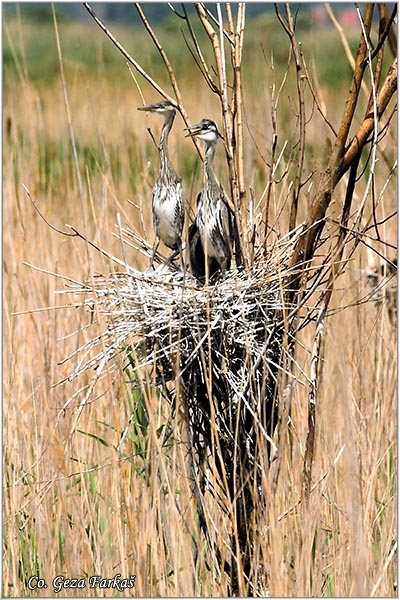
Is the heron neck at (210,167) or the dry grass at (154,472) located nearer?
the dry grass at (154,472)

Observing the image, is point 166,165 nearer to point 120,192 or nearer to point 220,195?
point 220,195

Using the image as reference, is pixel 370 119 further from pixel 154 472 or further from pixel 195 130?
pixel 154 472

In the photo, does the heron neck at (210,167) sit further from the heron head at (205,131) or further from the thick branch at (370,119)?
the thick branch at (370,119)

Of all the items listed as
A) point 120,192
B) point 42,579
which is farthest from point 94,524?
point 120,192

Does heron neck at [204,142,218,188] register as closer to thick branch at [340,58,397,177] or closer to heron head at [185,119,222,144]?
heron head at [185,119,222,144]

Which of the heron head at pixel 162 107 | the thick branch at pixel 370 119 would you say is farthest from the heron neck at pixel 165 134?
the thick branch at pixel 370 119

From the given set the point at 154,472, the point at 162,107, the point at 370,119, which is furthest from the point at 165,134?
the point at 154,472

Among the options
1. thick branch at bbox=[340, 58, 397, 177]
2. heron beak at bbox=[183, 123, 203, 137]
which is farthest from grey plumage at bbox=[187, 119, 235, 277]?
thick branch at bbox=[340, 58, 397, 177]

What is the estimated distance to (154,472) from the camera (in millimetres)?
1788

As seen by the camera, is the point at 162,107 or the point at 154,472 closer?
the point at 154,472

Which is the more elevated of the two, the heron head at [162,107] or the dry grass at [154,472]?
the heron head at [162,107]

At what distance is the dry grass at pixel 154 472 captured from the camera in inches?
75.0

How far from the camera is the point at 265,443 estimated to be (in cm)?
189

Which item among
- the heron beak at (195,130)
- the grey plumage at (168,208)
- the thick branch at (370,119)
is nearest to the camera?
the thick branch at (370,119)
